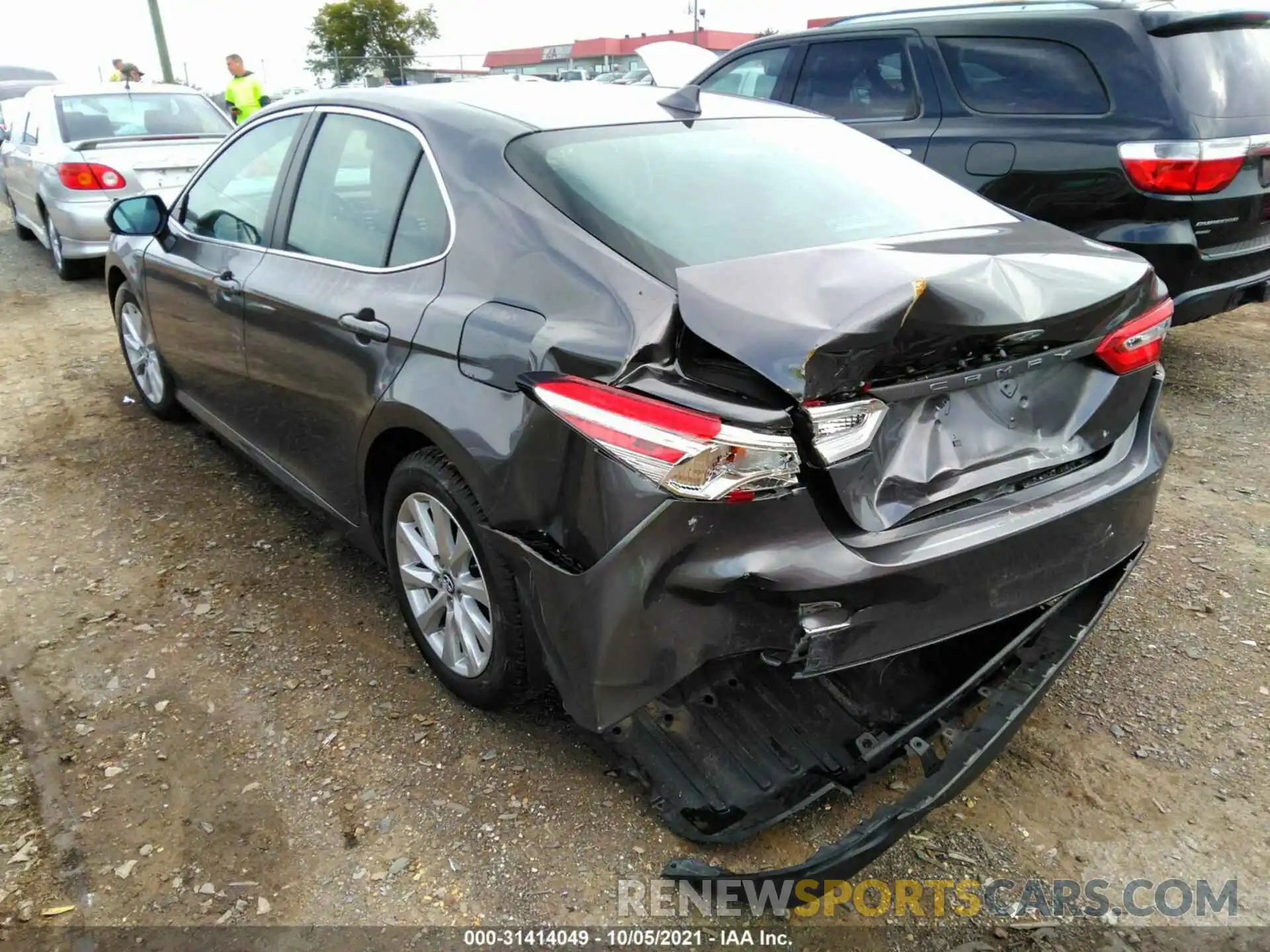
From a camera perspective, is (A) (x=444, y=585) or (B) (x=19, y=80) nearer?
(A) (x=444, y=585)

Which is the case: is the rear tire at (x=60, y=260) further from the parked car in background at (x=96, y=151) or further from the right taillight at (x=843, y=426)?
the right taillight at (x=843, y=426)

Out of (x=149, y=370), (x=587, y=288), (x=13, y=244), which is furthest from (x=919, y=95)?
(x=13, y=244)

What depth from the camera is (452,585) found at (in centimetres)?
258

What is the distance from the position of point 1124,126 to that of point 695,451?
3.85 metres

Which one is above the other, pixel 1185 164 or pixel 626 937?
pixel 1185 164

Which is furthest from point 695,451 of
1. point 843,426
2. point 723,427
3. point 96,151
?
point 96,151

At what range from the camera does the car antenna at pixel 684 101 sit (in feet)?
9.54

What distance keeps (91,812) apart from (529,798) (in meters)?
1.11

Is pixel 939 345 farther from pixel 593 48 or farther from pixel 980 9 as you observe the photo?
pixel 593 48

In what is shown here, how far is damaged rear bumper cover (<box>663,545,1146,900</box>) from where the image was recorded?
1926 mm

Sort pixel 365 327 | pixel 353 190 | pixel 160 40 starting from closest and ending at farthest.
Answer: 1. pixel 365 327
2. pixel 353 190
3. pixel 160 40

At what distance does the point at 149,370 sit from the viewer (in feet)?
15.6

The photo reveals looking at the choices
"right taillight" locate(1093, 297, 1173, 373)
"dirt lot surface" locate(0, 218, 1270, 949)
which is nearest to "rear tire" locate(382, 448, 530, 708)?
"dirt lot surface" locate(0, 218, 1270, 949)

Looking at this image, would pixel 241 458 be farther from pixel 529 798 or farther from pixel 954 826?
pixel 954 826
